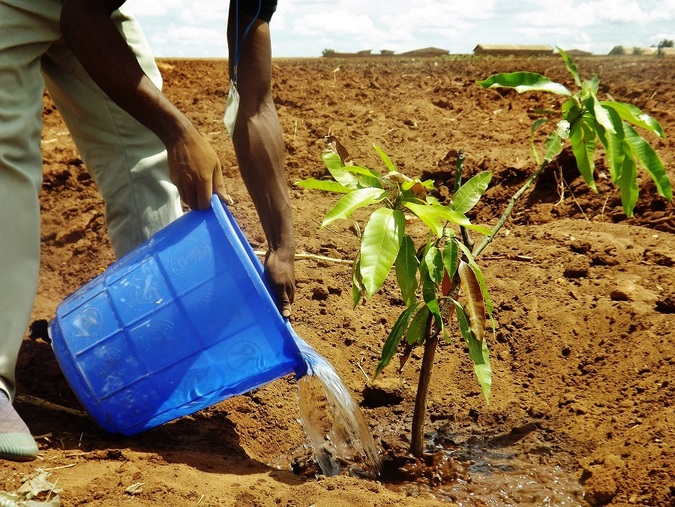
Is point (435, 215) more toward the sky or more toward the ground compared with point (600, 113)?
more toward the ground

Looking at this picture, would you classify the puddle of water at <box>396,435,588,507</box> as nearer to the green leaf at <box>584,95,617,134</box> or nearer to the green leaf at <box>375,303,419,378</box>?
the green leaf at <box>375,303,419,378</box>

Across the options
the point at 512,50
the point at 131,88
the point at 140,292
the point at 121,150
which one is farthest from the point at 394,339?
the point at 512,50

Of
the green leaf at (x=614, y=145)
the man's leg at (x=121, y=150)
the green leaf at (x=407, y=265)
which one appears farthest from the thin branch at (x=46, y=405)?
the green leaf at (x=614, y=145)

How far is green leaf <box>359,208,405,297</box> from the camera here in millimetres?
1680

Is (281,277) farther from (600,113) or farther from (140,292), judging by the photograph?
(600,113)

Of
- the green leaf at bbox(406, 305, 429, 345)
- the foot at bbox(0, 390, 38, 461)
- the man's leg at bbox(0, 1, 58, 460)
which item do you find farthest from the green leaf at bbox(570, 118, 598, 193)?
the foot at bbox(0, 390, 38, 461)

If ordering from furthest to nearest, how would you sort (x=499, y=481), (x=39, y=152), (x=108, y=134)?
(x=108, y=134)
(x=499, y=481)
(x=39, y=152)

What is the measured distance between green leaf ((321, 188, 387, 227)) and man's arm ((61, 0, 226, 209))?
0.41 meters

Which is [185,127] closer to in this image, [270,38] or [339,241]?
[270,38]

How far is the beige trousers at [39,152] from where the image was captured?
2000 millimetres

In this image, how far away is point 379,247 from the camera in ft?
5.61

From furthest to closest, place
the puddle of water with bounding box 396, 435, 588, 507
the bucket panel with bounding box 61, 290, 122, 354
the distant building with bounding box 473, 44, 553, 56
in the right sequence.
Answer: the distant building with bounding box 473, 44, 553, 56 → the puddle of water with bounding box 396, 435, 588, 507 → the bucket panel with bounding box 61, 290, 122, 354

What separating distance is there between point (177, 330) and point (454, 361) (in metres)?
1.11

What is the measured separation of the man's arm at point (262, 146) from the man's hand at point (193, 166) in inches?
7.5
